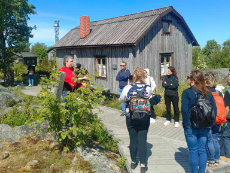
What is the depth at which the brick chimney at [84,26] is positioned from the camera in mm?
16469

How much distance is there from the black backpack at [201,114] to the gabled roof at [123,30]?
802cm

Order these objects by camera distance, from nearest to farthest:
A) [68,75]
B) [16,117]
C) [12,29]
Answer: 1. [68,75]
2. [16,117]
3. [12,29]

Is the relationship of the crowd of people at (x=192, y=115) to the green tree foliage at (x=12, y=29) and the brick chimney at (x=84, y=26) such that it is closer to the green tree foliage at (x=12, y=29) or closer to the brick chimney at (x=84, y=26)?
the brick chimney at (x=84, y=26)

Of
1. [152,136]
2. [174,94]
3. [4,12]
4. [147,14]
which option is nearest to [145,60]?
[147,14]

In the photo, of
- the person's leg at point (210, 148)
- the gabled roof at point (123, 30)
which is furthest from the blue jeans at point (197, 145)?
the gabled roof at point (123, 30)

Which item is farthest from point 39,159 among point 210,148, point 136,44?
point 136,44

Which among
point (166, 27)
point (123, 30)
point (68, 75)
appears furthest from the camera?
point (166, 27)

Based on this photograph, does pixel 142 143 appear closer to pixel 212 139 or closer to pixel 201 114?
pixel 201 114

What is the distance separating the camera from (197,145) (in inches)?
171

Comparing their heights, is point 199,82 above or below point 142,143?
above

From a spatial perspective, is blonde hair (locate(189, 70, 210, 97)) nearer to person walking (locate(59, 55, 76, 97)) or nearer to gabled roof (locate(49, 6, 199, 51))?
person walking (locate(59, 55, 76, 97))

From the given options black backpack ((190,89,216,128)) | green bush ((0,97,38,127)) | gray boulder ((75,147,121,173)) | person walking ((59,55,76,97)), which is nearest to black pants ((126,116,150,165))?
gray boulder ((75,147,121,173))

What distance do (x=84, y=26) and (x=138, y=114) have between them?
1310 centimetres

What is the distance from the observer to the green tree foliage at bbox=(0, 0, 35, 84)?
17.2 meters
